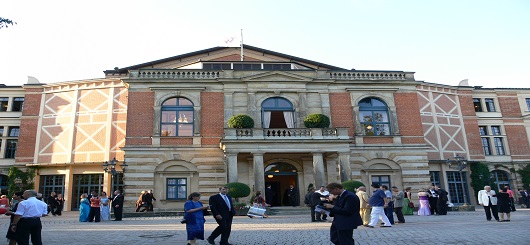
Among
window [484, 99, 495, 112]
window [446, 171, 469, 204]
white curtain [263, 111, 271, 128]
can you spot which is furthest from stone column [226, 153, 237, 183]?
window [484, 99, 495, 112]

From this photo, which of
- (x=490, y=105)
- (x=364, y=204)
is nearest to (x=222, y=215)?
(x=364, y=204)

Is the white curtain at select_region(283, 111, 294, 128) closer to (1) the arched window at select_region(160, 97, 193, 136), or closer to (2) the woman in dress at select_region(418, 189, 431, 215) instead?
(1) the arched window at select_region(160, 97, 193, 136)

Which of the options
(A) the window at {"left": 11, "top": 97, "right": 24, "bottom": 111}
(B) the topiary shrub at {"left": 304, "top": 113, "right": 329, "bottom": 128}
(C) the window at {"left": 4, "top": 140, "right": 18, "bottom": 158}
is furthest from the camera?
(A) the window at {"left": 11, "top": 97, "right": 24, "bottom": 111}

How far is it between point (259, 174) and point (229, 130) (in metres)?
3.13

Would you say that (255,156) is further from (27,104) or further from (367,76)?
(27,104)

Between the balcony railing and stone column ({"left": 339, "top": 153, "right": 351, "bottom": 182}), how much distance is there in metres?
1.16

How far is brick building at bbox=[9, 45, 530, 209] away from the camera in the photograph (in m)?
24.4

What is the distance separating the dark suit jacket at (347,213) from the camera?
721 cm

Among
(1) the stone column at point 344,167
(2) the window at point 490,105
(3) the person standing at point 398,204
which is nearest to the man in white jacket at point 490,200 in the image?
(3) the person standing at point 398,204

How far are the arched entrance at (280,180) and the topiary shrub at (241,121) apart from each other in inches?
133

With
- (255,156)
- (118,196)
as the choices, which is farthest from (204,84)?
(118,196)

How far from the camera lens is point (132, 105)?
2570 cm

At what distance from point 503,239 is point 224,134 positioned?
55.1 feet

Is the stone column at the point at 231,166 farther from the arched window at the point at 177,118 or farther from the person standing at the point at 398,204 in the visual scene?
the person standing at the point at 398,204
